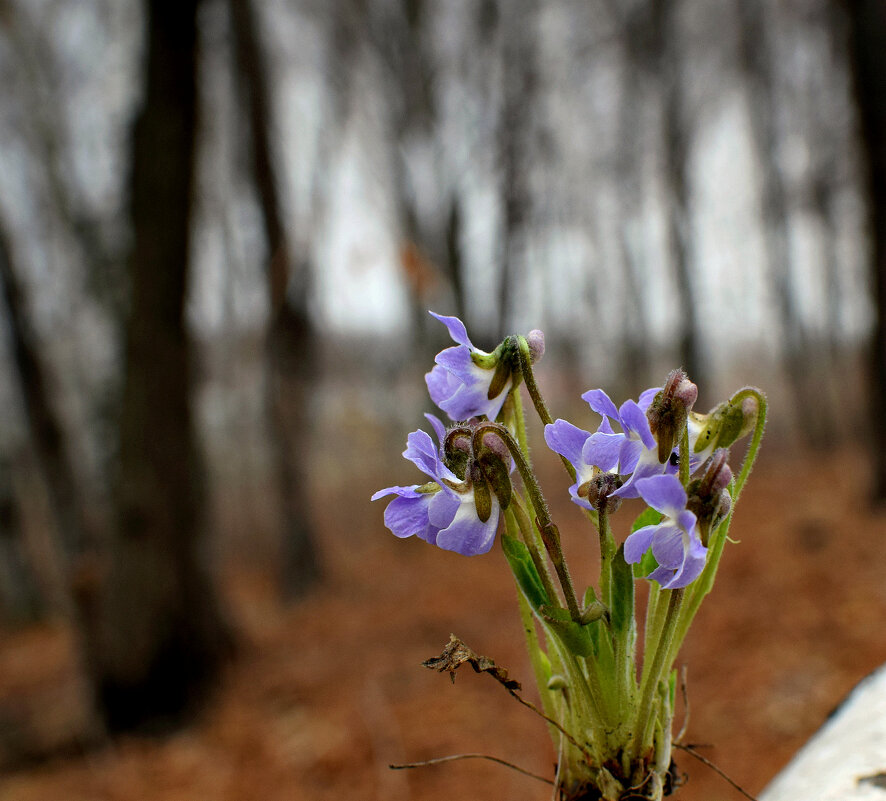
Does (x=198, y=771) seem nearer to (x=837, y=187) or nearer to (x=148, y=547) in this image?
(x=148, y=547)

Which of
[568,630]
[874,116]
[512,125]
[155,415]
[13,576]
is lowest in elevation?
[13,576]

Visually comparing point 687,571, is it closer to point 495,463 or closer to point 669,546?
point 669,546

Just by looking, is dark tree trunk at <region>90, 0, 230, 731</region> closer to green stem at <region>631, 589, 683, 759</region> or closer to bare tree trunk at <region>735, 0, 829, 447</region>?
green stem at <region>631, 589, 683, 759</region>

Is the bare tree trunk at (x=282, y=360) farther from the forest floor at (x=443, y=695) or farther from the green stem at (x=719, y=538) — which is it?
the green stem at (x=719, y=538)

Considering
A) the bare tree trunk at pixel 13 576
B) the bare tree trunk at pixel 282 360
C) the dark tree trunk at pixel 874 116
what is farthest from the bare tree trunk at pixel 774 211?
the bare tree trunk at pixel 13 576

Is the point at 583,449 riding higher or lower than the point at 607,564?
higher

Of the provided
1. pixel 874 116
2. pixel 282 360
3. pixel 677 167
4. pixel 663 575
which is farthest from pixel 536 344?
pixel 677 167

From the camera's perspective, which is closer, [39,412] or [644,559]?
[644,559]
